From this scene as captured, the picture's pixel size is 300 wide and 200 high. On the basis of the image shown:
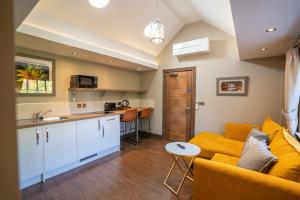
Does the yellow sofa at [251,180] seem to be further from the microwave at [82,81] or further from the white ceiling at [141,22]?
the microwave at [82,81]

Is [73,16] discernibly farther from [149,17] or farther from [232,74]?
[232,74]

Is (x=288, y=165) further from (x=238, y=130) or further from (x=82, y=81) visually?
(x=82, y=81)

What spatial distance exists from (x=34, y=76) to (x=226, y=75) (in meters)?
3.88

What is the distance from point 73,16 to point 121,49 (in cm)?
119

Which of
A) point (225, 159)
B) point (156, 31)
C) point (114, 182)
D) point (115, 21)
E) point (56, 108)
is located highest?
point (115, 21)

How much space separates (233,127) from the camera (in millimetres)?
3260

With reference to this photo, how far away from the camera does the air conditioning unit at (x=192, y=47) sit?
3.56 m

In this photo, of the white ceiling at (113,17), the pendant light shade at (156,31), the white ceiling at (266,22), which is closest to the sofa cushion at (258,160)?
the white ceiling at (266,22)

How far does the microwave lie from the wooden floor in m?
1.58

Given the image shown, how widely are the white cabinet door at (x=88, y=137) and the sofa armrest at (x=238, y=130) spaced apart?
8.87 feet

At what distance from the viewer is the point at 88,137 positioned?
295 cm

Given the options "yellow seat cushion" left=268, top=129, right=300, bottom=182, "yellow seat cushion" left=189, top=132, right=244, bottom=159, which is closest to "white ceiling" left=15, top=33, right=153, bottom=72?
"yellow seat cushion" left=189, top=132, right=244, bottom=159

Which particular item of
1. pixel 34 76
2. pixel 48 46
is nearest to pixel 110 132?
pixel 34 76

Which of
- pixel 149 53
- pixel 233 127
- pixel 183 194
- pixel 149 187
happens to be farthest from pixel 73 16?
pixel 233 127
